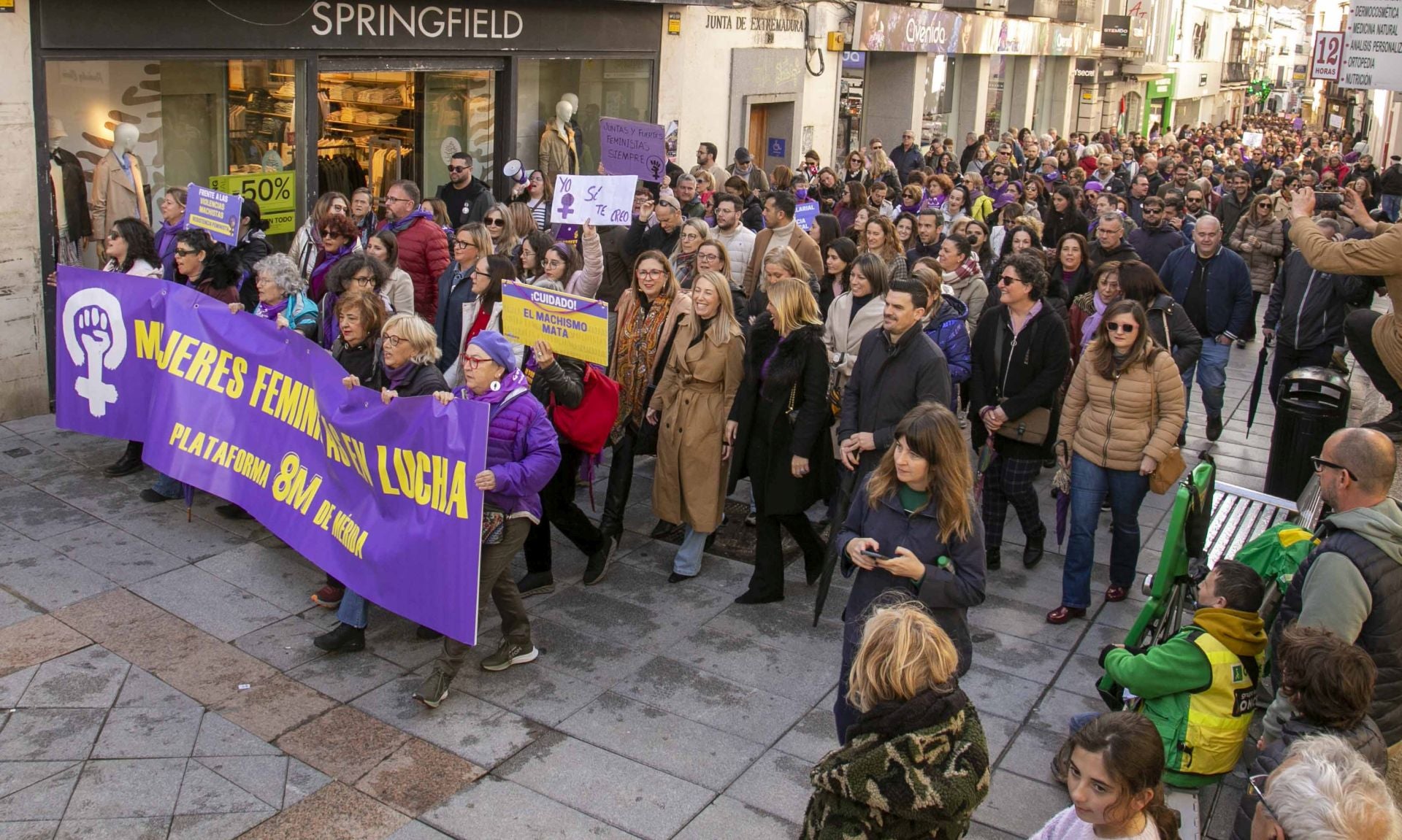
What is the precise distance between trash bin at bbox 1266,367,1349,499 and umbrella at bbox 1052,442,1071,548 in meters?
1.58

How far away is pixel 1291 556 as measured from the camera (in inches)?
210

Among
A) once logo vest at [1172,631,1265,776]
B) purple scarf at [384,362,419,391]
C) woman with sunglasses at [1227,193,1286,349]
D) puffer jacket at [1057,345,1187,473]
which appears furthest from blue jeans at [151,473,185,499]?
woman with sunglasses at [1227,193,1286,349]

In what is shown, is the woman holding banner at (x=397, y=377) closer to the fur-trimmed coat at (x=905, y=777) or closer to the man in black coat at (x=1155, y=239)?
the fur-trimmed coat at (x=905, y=777)

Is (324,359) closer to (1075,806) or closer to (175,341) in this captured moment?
(175,341)

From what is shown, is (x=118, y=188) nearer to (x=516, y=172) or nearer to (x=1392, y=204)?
(x=516, y=172)

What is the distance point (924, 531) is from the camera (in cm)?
497

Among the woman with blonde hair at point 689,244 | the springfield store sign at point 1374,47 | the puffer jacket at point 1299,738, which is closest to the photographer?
the puffer jacket at point 1299,738

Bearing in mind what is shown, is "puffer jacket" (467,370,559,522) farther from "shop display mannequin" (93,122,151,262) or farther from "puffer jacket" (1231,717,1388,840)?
"shop display mannequin" (93,122,151,262)

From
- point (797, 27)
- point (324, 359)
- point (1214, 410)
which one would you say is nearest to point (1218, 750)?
point (324, 359)

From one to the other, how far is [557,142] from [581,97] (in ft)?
2.16

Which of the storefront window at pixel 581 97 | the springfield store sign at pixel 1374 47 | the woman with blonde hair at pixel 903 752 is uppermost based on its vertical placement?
the springfield store sign at pixel 1374 47

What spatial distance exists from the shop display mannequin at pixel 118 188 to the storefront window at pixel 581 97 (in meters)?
4.99

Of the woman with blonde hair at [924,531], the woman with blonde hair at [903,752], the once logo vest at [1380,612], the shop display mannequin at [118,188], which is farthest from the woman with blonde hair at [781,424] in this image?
the shop display mannequin at [118,188]

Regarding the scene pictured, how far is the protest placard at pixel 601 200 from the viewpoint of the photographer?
32.4 feet
